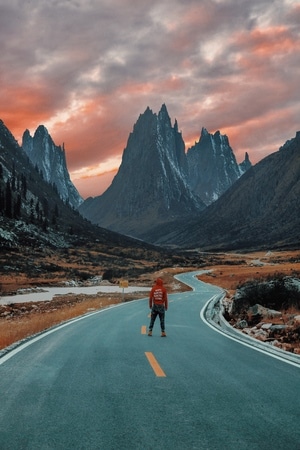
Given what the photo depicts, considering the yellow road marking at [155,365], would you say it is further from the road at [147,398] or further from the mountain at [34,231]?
the mountain at [34,231]

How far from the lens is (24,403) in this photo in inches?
A: 241

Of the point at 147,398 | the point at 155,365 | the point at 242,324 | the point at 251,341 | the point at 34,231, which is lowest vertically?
the point at 242,324

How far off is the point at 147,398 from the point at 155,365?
2748 mm

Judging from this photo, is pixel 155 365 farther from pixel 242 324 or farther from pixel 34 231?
pixel 34 231

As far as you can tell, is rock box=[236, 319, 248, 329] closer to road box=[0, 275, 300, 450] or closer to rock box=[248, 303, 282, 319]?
rock box=[248, 303, 282, 319]

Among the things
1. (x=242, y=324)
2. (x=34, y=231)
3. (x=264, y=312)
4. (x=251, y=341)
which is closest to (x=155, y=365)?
(x=251, y=341)

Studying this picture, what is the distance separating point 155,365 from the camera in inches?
358

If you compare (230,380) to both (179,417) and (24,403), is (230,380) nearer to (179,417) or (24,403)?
(179,417)

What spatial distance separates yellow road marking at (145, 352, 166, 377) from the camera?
8173 millimetres

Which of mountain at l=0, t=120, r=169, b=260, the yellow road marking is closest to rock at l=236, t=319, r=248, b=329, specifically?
the yellow road marking

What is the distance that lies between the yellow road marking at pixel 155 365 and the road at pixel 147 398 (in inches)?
0.7

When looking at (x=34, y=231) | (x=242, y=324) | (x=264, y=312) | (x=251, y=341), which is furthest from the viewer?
(x=34, y=231)

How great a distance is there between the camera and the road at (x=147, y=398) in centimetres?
471

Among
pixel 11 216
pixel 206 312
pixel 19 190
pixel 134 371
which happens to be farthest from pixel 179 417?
pixel 19 190
